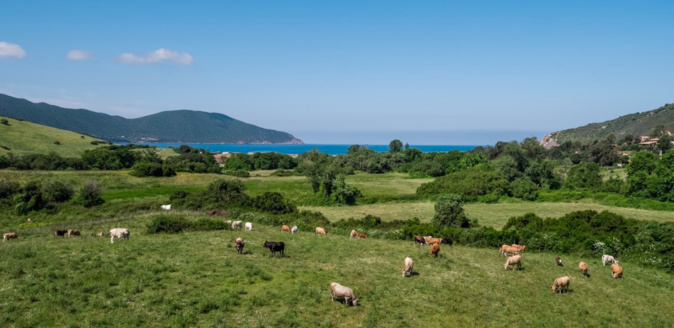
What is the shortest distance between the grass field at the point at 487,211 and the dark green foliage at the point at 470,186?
487 centimetres

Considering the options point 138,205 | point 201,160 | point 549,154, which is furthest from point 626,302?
point 549,154

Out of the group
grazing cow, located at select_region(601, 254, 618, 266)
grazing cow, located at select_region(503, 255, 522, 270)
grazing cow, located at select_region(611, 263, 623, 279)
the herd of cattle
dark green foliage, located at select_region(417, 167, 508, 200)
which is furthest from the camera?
dark green foliage, located at select_region(417, 167, 508, 200)

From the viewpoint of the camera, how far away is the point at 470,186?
259ft

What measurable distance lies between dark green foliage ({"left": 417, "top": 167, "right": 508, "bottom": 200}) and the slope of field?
1971 inches

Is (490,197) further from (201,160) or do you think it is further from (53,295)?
(201,160)

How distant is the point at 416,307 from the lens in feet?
58.6

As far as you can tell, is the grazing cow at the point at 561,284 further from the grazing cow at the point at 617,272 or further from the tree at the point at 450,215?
the tree at the point at 450,215

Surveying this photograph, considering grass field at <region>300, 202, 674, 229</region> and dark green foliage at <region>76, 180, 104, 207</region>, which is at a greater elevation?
dark green foliage at <region>76, 180, 104, 207</region>

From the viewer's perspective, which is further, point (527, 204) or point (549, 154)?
point (549, 154)

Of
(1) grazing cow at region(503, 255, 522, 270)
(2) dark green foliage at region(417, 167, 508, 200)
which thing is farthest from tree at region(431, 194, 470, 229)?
(2) dark green foliage at region(417, 167, 508, 200)

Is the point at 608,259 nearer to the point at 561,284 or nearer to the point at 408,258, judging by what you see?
the point at 561,284

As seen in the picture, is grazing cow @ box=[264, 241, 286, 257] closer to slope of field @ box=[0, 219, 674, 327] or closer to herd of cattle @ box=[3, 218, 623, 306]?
herd of cattle @ box=[3, 218, 623, 306]

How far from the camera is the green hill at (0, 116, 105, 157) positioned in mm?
114000

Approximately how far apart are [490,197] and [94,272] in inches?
2786
